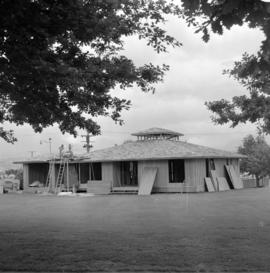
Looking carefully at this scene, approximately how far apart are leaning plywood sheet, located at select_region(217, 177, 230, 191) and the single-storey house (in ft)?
2.40

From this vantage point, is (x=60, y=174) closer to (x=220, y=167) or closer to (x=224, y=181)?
(x=220, y=167)

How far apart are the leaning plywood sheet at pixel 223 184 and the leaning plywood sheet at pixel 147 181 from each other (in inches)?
205

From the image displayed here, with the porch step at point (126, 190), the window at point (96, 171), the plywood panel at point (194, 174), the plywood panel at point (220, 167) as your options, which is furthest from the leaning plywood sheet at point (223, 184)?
the window at point (96, 171)

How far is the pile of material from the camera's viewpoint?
3604cm

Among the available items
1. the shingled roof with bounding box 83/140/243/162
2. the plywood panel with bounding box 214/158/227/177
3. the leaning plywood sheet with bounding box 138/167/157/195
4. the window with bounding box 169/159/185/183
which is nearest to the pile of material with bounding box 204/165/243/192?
the plywood panel with bounding box 214/158/227/177

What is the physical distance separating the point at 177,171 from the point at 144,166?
3.13 meters

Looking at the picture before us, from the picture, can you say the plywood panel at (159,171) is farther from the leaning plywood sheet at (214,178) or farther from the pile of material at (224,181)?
the leaning plywood sheet at (214,178)

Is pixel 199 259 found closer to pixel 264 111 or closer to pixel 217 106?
pixel 264 111

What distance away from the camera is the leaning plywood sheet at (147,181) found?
34.6m

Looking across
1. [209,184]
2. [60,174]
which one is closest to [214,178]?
[209,184]

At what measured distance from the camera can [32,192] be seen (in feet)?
130

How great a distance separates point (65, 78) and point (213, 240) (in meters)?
5.03

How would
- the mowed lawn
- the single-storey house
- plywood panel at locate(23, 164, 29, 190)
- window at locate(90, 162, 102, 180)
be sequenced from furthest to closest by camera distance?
plywood panel at locate(23, 164, 29, 190) → window at locate(90, 162, 102, 180) → the single-storey house → the mowed lawn

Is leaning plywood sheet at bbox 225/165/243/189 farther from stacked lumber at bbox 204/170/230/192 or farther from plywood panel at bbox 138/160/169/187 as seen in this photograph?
plywood panel at bbox 138/160/169/187
